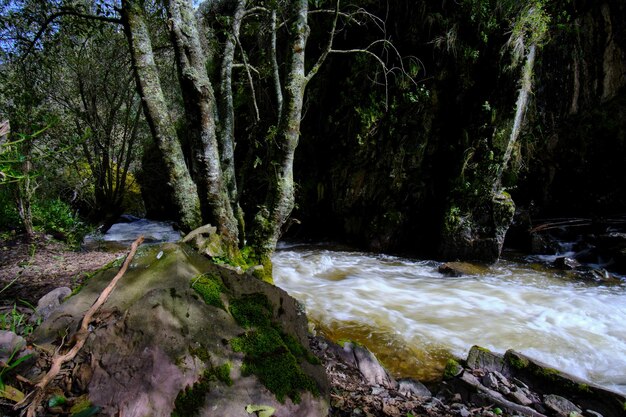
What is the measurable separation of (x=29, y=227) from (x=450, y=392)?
8.75 m

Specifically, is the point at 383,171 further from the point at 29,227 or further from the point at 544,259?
the point at 29,227

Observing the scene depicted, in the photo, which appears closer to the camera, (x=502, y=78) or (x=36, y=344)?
(x=36, y=344)

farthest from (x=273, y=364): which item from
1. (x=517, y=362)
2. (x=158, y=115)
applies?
(x=158, y=115)

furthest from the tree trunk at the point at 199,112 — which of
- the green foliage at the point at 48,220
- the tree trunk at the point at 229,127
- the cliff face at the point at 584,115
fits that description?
the cliff face at the point at 584,115

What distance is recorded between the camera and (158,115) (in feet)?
12.7

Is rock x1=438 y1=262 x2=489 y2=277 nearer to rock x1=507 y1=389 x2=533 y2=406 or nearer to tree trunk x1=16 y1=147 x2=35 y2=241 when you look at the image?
rock x1=507 y1=389 x2=533 y2=406

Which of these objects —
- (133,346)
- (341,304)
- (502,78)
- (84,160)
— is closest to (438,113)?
(502,78)

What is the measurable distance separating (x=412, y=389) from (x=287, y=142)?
3.36m

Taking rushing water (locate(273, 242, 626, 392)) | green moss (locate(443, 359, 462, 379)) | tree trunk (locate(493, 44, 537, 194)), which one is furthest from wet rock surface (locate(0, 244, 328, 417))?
tree trunk (locate(493, 44, 537, 194))

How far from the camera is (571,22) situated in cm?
843

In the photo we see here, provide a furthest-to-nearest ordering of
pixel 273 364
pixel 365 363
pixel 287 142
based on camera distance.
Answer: pixel 287 142, pixel 365 363, pixel 273 364

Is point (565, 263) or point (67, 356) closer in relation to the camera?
point (67, 356)

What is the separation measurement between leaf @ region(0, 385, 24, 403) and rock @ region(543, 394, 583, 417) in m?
3.58

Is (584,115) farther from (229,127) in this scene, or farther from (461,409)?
(461,409)
